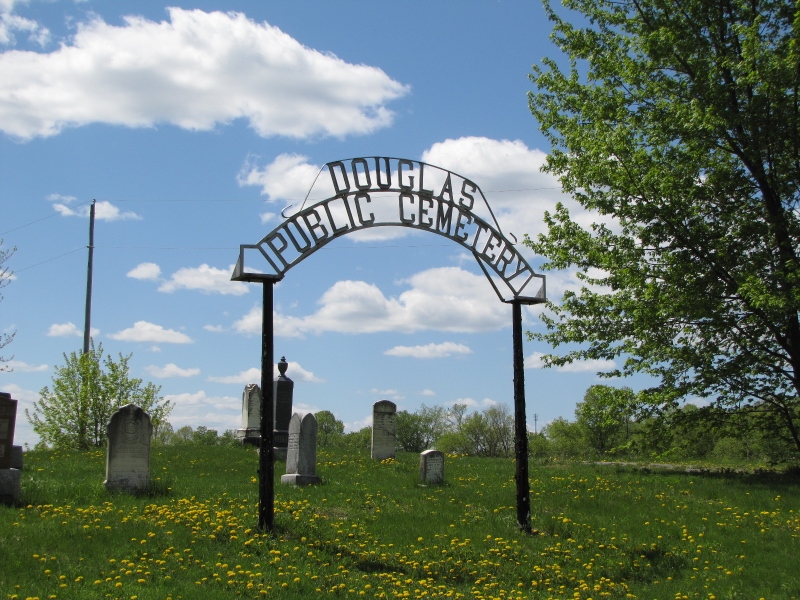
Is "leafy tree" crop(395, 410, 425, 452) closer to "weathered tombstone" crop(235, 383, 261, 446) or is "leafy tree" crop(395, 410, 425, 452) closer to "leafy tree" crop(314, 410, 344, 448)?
"leafy tree" crop(314, 410, 344, 448)

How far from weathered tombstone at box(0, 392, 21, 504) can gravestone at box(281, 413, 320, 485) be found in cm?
483

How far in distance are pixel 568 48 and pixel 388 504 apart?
42.2 ft

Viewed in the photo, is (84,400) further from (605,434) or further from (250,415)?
(605,434)

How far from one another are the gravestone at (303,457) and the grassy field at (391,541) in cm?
55

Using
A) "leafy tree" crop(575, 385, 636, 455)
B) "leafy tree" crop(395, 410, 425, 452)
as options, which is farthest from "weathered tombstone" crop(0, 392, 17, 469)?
"leafy tree" crop(395, 410, 425, 452)

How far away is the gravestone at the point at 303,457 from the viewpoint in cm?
1477

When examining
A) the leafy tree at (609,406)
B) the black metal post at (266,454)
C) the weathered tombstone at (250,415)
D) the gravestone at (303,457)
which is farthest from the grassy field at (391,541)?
the weathered tombstone at (250,415)

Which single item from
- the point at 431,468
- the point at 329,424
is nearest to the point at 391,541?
the point at 431,468

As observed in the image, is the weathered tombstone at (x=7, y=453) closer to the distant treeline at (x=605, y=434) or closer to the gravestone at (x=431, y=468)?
the gravestone at (x=431, y=468)

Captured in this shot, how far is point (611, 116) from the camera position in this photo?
60.3 ft

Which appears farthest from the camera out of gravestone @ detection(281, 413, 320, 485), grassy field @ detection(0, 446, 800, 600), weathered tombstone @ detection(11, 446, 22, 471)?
gravestone @ detection(281, 413, 320, 485)

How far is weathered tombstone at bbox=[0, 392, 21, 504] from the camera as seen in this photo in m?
11.5

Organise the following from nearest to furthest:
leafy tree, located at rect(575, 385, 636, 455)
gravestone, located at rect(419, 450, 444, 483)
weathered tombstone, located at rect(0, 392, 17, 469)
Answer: weathered tombstone, located at rect(0, 392, 17, 469)
gravestone, located at rect(419, 450, 444, 483)
leafy tree, located at rect(575, 385, 636, 455)

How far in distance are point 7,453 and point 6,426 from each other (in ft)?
1.74
